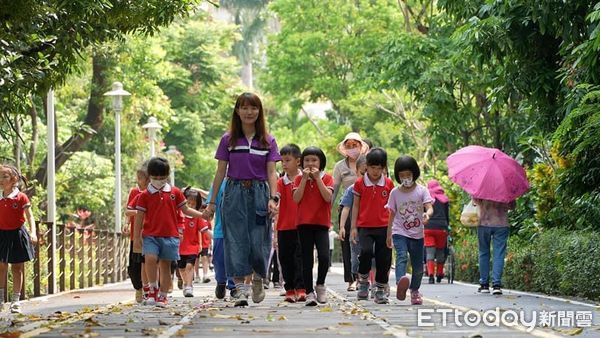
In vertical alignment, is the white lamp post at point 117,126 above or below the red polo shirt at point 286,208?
above

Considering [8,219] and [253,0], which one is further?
[253,0]

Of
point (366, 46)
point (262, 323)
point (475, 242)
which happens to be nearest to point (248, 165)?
point (262, 323)

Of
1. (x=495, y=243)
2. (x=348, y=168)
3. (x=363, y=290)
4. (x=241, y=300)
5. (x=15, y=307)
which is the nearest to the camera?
(x=241, y=300)

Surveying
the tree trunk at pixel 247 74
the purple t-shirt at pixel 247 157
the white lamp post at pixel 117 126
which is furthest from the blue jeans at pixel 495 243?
the tree trunk at pixel 247 74

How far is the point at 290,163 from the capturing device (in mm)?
15812

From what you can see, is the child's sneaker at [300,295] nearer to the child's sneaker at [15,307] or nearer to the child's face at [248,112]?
the child's face at [248,112]

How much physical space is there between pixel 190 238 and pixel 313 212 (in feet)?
19.6

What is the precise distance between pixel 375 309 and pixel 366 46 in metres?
35.5

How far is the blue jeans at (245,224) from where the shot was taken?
46.7ft

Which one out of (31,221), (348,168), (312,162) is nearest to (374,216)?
(312,162)

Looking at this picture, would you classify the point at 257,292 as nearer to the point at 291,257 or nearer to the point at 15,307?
the point at 291,257

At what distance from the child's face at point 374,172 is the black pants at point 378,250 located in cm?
55

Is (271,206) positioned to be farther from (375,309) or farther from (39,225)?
(39,225)

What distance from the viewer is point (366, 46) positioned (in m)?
49.1
